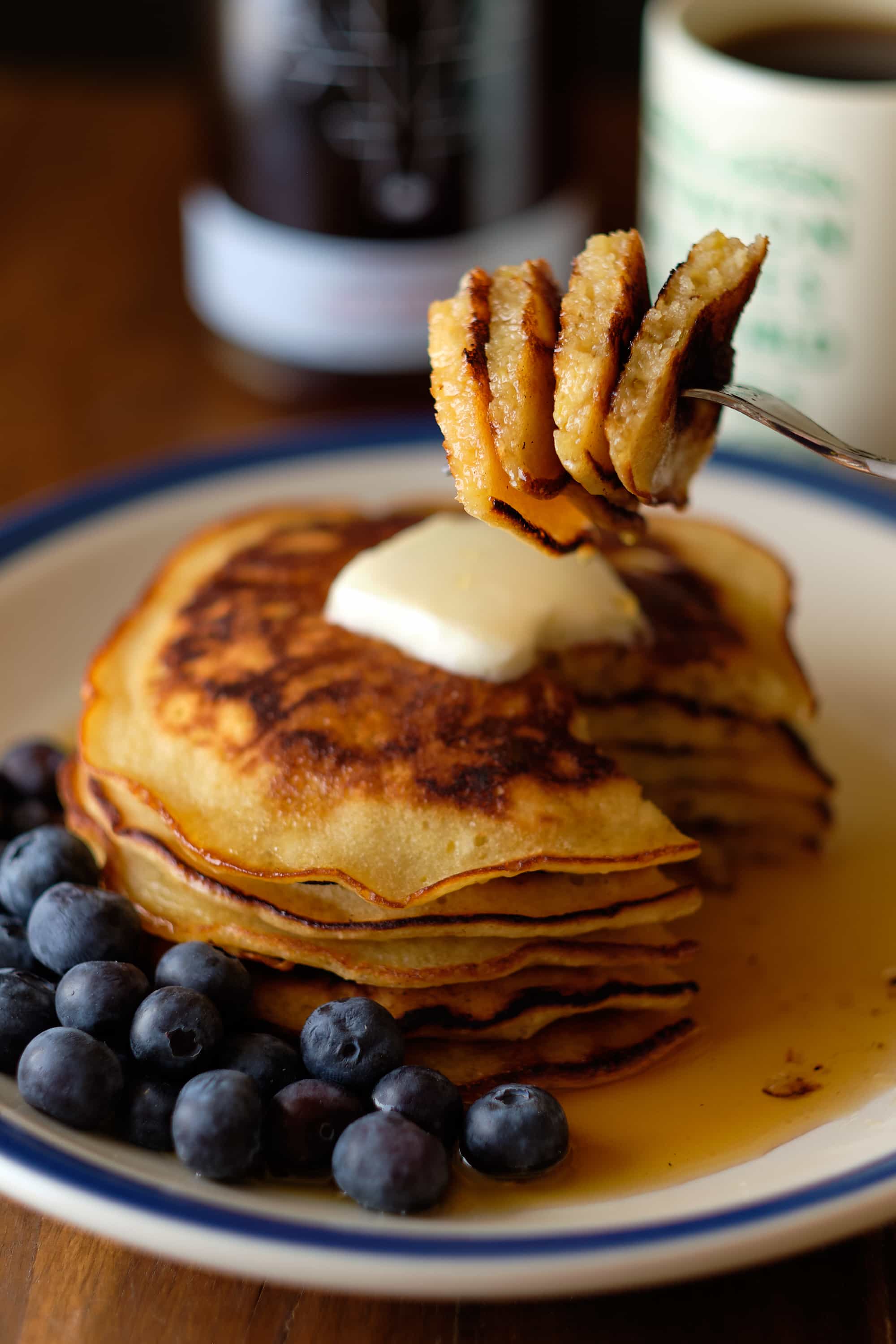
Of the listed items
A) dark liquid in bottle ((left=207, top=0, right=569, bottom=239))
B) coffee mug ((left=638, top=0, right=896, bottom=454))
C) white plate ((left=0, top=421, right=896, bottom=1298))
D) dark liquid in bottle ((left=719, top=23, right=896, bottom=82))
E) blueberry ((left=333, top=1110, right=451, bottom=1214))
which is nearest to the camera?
white plate ((left=0, top=421, right=896, bottom=1298))

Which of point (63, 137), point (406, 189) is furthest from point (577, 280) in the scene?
point (63, 137)

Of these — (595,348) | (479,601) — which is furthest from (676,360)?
(479,601)

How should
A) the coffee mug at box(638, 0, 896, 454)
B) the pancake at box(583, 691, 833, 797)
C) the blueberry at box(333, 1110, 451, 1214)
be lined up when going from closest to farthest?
the blueberry at box(333, 1110, 451, 1214), the pancake at box(583, 691, 833, 797), the coffee mug at box(638, 0, 896, 454)

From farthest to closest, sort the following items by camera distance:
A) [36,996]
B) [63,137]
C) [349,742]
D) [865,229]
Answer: [63,137], [865,229], [349,742], [36,996]

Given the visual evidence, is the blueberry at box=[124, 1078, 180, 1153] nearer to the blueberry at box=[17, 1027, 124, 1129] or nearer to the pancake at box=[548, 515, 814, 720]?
the blueberry at box=[17, 1027, 124, 1129]

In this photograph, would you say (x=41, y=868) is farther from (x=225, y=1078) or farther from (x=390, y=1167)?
(x=390, y=1167)

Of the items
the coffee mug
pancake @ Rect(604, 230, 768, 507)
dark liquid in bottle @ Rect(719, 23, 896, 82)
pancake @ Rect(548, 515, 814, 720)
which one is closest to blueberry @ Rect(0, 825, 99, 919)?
pancake @ Rect(548, 515, 814, 720)

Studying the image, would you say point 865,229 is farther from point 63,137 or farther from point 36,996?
point 63,137
